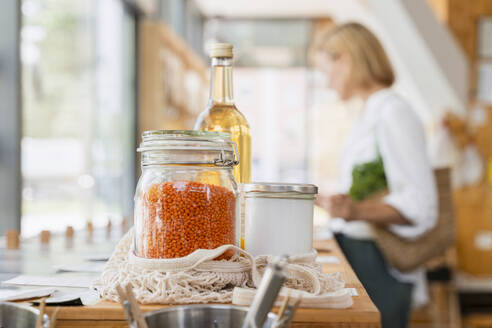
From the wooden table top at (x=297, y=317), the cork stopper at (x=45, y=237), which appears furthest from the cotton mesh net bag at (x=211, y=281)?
the cork stopper at (x=45, y=237)

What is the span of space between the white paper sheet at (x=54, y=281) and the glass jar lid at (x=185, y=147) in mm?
197

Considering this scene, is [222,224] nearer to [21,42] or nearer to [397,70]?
[21,42]

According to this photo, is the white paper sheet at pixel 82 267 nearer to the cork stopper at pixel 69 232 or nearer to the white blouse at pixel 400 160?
the cork stopper at pixel 69 232

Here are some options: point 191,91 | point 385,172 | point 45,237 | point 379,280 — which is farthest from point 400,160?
point 191,91

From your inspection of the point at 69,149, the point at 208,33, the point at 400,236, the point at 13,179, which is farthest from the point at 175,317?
the point at 208,33

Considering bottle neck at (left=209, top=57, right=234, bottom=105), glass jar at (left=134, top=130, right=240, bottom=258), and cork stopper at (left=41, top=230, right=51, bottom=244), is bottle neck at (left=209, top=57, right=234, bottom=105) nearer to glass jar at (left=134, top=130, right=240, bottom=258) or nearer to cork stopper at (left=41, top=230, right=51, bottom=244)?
glass jar at (left=134, top=130, right=240, bottom=258)

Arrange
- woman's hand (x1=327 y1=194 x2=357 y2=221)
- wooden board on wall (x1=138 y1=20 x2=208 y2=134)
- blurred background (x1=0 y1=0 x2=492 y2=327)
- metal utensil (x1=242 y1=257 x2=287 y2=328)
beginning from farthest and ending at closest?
1. wooden board on wall (x1=138 y1=20 x2=208 y2=134)
2. blurred background (x1=0 y1=0 x2=492 y2=327)
3. woman's hand (x1=327 y1=194 x2=357 y2=221)
4. metal utensil (x1=242 y1=257 x2=287 y2=328)

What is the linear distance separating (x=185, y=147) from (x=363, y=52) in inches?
47.0

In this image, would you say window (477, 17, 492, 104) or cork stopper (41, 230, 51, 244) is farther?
window (477, 17, 492, 104)

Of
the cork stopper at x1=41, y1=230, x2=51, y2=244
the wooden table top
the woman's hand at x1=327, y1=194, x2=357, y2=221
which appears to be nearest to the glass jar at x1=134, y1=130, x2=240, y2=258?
the wooden table top

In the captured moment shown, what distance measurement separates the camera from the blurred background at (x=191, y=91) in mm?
2596

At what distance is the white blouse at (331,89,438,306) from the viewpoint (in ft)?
5.22

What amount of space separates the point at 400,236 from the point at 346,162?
0.32 meters

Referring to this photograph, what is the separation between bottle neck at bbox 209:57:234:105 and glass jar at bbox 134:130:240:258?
0.20m
